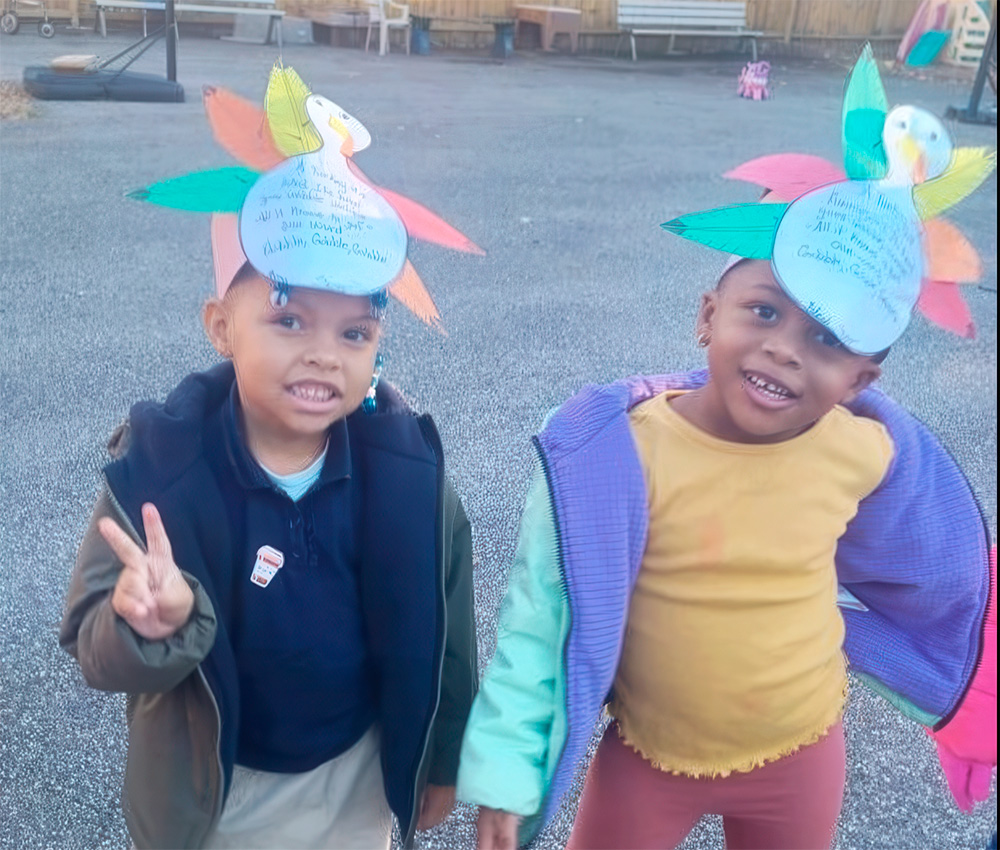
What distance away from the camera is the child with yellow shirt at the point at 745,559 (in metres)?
1.40

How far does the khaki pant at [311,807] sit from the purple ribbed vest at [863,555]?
316 mm

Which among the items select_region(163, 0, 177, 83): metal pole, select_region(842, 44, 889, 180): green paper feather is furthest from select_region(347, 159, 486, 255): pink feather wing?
select_region(163, 0, 177, 83): metal pole

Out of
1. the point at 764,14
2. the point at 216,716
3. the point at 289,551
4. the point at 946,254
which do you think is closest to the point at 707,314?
the point at 946,254

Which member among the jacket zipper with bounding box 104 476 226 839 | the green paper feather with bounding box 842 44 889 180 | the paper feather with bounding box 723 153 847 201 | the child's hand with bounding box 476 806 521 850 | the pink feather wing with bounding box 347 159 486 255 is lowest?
the child's hand with bounding box 476 806 521 850

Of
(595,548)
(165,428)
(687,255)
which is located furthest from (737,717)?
(687,255)

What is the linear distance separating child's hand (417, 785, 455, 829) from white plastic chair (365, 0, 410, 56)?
447 inches

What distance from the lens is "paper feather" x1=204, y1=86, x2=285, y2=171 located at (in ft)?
4.64

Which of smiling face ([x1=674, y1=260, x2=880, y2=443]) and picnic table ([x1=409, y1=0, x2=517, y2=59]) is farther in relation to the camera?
picnic table ([x1=409, y1=0, x2=517, y2=59])

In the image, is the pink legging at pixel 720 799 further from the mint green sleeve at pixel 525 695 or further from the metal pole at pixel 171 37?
the metal pole at pixel 171 37

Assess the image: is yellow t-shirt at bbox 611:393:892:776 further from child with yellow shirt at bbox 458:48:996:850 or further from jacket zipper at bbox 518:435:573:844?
jacket zipper at bbox 518:435:573:844

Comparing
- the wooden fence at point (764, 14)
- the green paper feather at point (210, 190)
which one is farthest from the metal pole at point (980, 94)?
the green paper feather at point (210, 190)

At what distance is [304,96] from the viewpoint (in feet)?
4.71

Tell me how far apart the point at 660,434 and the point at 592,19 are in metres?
13.8

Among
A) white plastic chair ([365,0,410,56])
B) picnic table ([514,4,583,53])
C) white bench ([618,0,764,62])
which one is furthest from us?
white bench ([618,0,764,62])
